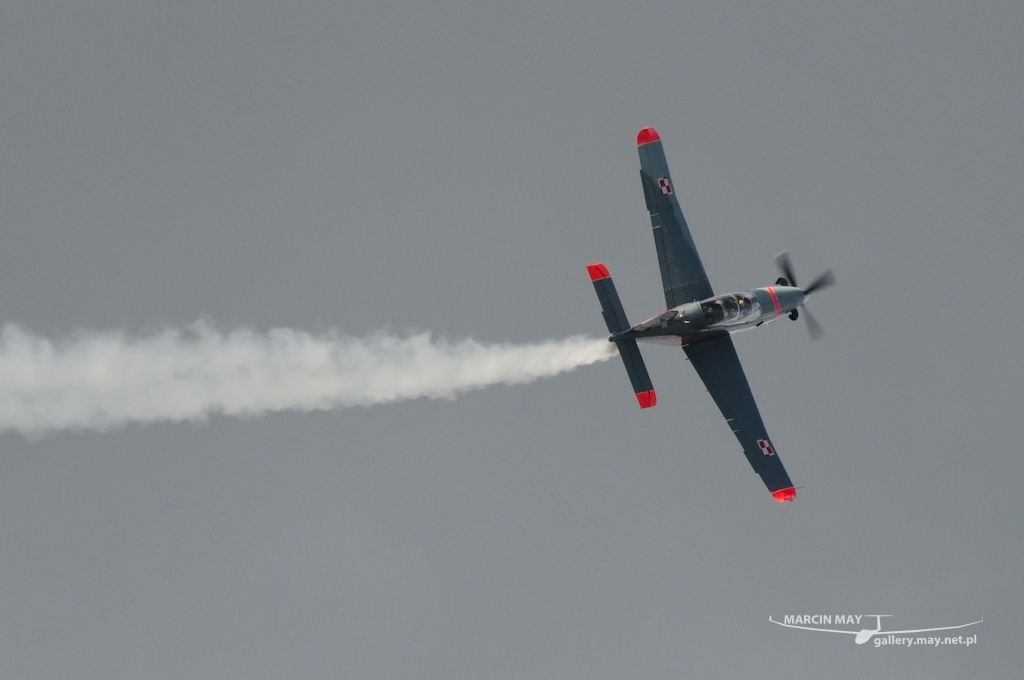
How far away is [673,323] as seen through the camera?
129ft

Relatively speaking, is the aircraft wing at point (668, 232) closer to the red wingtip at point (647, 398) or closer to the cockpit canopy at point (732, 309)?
the cockpit canopy at point (732, 309)

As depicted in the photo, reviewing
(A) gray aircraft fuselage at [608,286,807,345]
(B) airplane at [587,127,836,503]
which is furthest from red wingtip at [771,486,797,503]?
(A) gray aircraft fuselage at [608,286,807,345]

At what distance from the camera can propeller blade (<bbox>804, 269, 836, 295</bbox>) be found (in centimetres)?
Answer: 4334

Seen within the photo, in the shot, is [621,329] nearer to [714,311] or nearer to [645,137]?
[714,311]

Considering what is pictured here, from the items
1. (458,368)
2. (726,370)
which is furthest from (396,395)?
(726,370)

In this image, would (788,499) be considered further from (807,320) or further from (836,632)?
(836,632)

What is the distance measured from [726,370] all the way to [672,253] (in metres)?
4.73

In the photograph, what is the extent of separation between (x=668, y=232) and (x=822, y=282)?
6554 mm

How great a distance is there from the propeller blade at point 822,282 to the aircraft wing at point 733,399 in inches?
159

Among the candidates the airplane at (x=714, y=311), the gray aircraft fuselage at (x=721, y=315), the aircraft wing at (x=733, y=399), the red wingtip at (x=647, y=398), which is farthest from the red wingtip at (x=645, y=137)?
the red wingtip at (x=647, y=398)

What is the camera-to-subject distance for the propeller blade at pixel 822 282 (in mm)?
43344

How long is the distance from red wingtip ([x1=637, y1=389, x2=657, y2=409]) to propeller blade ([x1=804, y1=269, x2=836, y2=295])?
8781 mm

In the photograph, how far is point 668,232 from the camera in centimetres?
4169

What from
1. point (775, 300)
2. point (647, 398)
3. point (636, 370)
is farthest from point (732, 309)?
point (647, 398)
